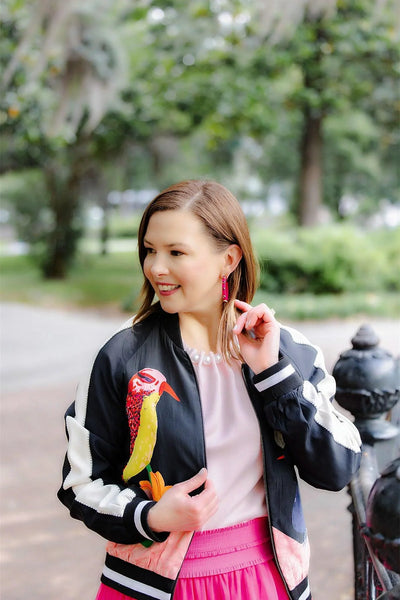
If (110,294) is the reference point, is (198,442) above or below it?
above

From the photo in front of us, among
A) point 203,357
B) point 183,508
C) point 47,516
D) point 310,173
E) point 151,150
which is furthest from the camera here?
point 151,150

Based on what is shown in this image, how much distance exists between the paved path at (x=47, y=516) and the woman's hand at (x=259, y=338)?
2377mm

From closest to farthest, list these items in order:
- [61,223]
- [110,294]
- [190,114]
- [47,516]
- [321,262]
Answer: [47,516] < [321,262] < [190,114] < [110,294] < [61,223]

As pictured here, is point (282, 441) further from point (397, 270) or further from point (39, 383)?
point (397, 270)

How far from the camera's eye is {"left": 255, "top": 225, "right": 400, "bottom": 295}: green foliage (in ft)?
42.6

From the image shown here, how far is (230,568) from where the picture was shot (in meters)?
1.31

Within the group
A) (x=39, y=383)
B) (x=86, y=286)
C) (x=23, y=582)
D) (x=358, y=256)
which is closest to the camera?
(x=23, y=582)

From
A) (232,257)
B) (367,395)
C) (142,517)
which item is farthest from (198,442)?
(367,395)

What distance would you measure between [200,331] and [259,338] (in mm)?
175

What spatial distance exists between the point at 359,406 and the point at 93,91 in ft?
35.5

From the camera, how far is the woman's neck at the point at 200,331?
4.77 ft

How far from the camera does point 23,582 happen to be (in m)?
3.36

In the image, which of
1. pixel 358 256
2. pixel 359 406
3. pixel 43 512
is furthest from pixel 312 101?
pixel 359 406

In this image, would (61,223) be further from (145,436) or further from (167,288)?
(145,436)
